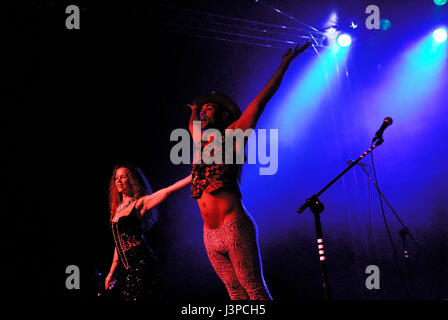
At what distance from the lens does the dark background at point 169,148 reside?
4.66 metres

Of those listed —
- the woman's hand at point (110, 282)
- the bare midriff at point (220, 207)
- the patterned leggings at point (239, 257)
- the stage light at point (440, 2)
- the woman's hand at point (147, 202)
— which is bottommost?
the woman's hand at point (110, 282)

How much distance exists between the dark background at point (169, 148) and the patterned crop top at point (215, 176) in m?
2.05

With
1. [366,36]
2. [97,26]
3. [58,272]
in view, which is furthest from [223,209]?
[366,36]

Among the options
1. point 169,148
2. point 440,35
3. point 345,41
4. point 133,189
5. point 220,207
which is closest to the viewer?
point 220,207

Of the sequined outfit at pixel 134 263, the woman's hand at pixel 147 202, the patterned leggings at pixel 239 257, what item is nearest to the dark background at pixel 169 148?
the sequined outfit at pixel 134 263

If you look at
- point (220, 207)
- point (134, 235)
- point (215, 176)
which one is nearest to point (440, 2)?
point (215, 176)

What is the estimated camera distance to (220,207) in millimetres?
2836

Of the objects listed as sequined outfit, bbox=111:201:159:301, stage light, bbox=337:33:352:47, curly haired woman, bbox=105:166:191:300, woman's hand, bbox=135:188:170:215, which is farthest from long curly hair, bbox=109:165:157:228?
stage light, bbox=337:33:352:47

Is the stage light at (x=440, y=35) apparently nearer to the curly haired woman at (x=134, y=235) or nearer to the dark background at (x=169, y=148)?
the dark background at (x=169, y=148)

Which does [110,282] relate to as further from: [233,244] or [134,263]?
[233,244]

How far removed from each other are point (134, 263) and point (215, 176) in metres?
1.64

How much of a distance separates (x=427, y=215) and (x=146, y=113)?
4.95 metres

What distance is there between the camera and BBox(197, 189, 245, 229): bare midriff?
111 inches

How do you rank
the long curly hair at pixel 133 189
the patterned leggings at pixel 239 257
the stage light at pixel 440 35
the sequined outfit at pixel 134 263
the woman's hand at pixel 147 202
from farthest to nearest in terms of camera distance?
the stage light at pixel 440 35, the long curly hair at pixel 133 189, the woman's hand at pixel 147 202, the sequined outfit at pixel 134 263, the patterned leggings at pixel 239 257
